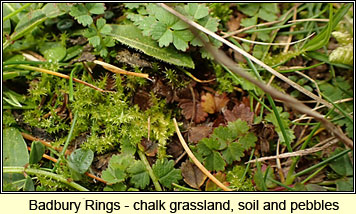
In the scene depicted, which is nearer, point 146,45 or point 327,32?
point 327,32

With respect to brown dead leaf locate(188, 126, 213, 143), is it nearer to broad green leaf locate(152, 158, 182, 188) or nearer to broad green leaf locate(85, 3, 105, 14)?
broad green leaf locate(152, 158, 182, 188)

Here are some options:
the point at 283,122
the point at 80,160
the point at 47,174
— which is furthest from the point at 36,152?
the point at 283,122

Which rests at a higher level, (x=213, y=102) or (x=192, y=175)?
(x=213, y=102)

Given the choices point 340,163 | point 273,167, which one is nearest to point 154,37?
point 273,167

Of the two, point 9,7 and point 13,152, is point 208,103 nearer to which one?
point 13,152

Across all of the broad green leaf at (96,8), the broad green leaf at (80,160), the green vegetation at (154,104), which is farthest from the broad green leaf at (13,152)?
the broad green leaf at (96,8)

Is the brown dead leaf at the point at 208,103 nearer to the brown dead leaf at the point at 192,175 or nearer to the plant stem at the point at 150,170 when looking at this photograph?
the brown dead leaf at the point at 192,175
